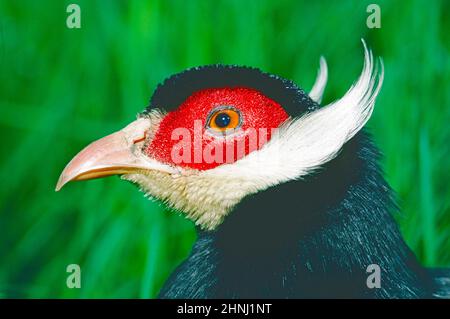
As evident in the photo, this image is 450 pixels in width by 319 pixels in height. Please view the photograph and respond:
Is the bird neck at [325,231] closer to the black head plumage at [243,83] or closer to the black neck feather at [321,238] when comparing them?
the black neck feather at [321,238]

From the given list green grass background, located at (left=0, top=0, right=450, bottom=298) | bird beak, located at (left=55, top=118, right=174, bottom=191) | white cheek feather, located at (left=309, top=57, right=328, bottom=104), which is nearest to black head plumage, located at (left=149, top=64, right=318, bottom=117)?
bird beak, located at (left=55, top=118, right=174, bottom=191)

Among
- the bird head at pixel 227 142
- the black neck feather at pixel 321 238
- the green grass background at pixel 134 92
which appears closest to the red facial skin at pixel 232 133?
the bird head at pixel 227 142

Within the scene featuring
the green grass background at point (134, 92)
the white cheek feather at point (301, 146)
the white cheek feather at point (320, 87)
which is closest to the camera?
the white cheek feather at point (301, 146)

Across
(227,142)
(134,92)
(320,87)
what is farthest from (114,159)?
(134,92)

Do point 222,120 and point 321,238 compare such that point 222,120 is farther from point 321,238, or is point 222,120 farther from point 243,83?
point 321,238

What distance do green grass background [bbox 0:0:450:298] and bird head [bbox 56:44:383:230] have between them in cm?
65

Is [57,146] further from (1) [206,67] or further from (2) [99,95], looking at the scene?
(1) [206,67]

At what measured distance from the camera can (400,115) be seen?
2822mm

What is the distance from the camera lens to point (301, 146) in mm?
2002

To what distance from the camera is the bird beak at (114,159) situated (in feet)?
6.63

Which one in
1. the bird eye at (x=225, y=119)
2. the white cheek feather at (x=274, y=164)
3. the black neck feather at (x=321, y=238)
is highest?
the bird eye at (x=225, y=119)

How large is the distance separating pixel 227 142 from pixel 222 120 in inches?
2.1

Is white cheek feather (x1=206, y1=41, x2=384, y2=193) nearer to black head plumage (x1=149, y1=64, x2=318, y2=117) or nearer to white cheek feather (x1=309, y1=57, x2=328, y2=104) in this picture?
black head plumage (x1=149, y1=64, x2=318, y2=117)
